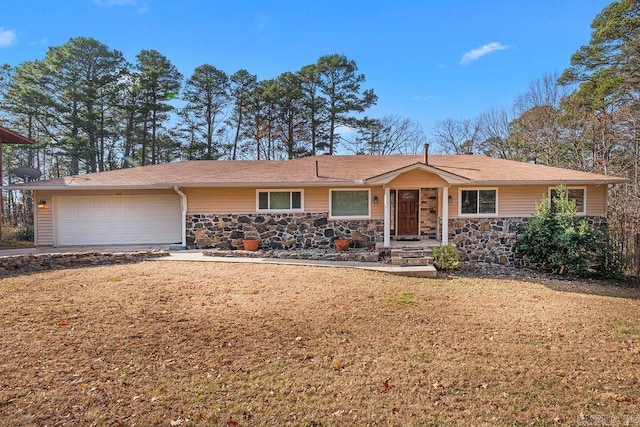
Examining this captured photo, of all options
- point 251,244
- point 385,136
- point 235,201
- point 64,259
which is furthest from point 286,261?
point 385,136

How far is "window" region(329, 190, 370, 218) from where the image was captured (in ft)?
37.7

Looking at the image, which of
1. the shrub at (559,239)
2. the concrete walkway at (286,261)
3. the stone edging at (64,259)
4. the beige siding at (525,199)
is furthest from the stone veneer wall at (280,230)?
the shrub at (559,239)

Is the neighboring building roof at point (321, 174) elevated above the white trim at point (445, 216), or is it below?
above

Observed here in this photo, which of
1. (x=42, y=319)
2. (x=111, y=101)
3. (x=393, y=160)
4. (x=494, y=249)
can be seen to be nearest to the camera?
(x=42, y=319)

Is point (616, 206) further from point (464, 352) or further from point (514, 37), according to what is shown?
point (464, 352)

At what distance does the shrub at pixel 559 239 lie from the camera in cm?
986

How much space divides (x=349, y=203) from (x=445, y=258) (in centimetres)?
360

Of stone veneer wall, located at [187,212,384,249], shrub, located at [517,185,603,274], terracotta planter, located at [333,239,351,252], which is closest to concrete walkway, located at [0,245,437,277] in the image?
stone veneer wall, located at [187,212,384,249]

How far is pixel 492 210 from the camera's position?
445 inches

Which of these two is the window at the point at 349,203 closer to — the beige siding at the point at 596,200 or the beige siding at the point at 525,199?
the beige siding at the point at 525,199

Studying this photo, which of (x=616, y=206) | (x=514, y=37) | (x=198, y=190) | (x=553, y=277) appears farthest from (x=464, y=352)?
(x=514, y=37)

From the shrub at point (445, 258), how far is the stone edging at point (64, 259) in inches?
316

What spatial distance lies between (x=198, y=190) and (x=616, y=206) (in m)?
16.2

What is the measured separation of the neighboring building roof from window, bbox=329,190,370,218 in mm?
509
